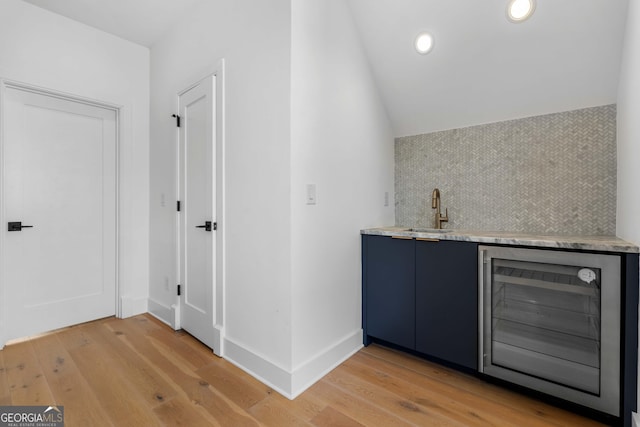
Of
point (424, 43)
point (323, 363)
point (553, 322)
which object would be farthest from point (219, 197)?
point (553, 322)

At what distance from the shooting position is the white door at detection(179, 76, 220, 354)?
2293 mm

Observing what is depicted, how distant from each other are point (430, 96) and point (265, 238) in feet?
5.97

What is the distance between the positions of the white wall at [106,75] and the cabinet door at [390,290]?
2.49 meters

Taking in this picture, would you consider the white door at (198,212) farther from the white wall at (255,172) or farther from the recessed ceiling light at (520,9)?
the recessed ceiling light at (520,9)

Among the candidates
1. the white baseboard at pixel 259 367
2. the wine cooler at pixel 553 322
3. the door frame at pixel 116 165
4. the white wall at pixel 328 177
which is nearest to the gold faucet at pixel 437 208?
the white wall at pixel 328 177

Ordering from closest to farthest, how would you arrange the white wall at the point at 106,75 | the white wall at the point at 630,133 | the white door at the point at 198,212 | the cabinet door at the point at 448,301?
1. the white wall at the point at 630,133
2. the cabinet door at the point at 448,301
3. the white door at the point at 198,212
4. the white wall at the point at 106,75

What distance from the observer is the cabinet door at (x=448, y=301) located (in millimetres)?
1842

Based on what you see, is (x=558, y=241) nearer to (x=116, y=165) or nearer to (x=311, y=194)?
(x=311, y=194)

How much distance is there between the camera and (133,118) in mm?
3125

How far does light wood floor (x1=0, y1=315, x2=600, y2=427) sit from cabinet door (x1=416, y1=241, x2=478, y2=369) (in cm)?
19

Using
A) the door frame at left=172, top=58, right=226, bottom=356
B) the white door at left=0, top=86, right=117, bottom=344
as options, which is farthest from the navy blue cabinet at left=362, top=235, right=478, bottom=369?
the white door at left=0, top=86, right=117, bottom=344

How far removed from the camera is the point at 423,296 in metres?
2.04
